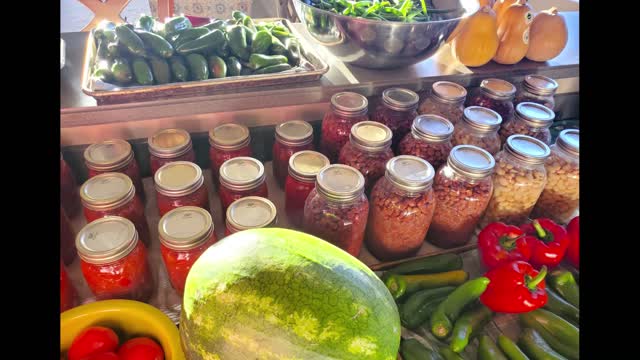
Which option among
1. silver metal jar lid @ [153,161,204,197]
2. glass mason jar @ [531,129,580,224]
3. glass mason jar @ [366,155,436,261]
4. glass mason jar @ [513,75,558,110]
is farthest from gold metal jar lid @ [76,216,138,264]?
glass mason jar @ [513,75,558,110]

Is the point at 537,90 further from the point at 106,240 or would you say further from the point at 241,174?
the point at 106,240

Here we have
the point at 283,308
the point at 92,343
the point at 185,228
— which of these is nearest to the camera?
the point at 283,308

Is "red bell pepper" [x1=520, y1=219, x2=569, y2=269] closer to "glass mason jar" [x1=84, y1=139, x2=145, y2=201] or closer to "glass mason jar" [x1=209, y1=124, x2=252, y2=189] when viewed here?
"glass mason jar" [x1=209, y1=124, x2=252, y2=189]

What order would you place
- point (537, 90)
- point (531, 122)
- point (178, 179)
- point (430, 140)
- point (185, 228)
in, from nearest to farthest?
point (185, 228), point (178, 179), point (430, 140), point (531, 122), point (537, 90)

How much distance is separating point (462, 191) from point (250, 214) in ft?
1.52

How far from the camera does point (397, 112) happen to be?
1.13 metres

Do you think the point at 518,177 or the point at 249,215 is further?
the point at 518,177

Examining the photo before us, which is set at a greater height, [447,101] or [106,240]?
[447,101]

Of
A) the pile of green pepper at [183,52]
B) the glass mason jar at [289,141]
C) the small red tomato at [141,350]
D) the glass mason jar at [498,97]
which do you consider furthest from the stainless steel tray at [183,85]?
the small red tomato at [141,350]

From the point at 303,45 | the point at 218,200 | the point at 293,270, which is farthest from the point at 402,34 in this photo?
the point at 293,270

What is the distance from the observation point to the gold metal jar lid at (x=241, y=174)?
890 millimetres

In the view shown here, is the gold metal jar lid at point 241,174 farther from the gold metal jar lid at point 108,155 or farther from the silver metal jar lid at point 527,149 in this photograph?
the silver metal jar lid at point 527,149

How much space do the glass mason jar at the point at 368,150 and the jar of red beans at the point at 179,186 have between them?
34 cm

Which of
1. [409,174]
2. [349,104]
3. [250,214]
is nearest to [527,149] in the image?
[409,174]
